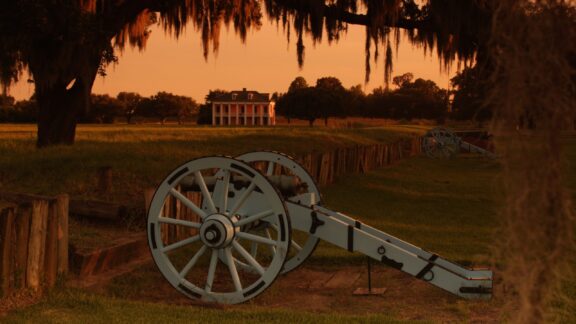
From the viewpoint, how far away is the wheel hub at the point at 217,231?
6.00m

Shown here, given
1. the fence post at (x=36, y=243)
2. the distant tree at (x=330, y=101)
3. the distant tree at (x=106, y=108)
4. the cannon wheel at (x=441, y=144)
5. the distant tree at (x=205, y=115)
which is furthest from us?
the distant tree at (x=205, y=115)

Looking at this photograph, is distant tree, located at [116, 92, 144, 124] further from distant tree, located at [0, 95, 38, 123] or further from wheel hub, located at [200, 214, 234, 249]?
wheel hub, located at [200, 214, 234, 249]

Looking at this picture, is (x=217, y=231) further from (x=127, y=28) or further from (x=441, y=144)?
(x=441, y=144)

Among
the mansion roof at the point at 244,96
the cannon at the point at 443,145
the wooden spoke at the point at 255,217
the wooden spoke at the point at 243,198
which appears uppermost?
the mansion roof at the point at 244,96

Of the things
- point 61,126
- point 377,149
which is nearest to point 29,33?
point 61,126

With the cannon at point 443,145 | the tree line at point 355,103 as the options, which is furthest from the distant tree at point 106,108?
the cannon at point 443,145

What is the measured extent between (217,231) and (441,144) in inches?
1065

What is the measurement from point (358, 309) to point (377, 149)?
1804cm

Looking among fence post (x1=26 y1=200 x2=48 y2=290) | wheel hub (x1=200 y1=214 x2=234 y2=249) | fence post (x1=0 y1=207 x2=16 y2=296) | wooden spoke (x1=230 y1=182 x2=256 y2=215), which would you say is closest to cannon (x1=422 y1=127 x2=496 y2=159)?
wooden spoke (x1=230 y1=182 x2=256 y2=215)

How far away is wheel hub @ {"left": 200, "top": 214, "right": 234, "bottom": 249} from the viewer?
6.00 m

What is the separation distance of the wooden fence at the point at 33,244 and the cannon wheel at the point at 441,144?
26.8m

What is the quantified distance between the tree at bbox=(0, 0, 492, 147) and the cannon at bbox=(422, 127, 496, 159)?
17389 mm

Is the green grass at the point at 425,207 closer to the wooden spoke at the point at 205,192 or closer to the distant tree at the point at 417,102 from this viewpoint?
the wooden spoke at the point at 205,192

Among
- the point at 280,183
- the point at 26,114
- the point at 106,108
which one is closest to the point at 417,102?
the point at 106,108
